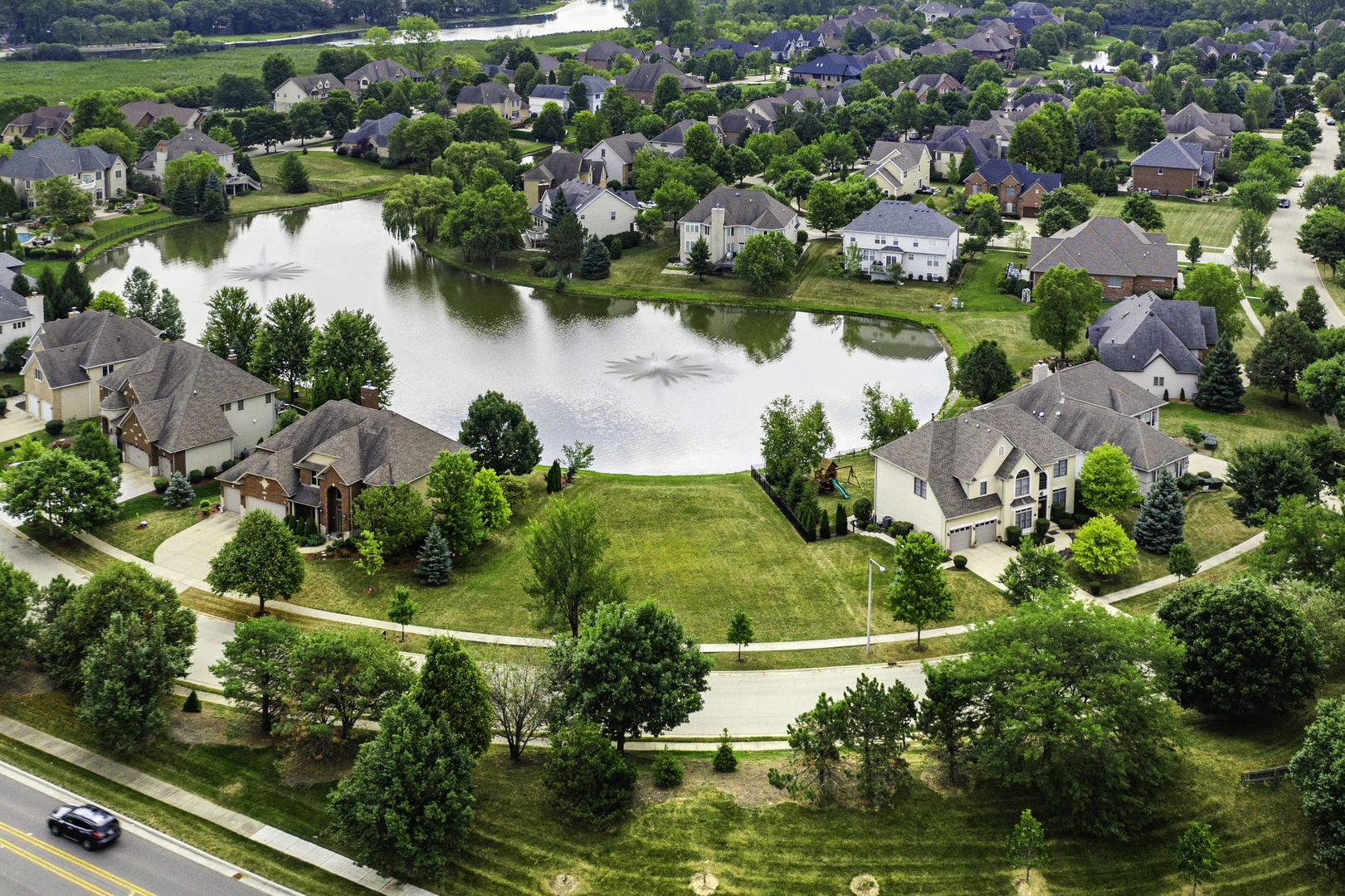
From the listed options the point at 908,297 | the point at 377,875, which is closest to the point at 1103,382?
the point at 908,297

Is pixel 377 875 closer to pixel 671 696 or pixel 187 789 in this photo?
pixel 187 789

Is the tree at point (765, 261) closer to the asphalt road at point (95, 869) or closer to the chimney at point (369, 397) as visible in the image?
the chimney at point (369, 397)

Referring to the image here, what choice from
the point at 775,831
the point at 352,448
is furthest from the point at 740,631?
the point at 352,448

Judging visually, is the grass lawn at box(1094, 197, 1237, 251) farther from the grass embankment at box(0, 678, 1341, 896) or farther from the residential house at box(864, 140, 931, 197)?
the grass embankment at box(0, 678, 1341, 896)

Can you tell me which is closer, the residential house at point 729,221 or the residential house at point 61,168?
the residential house at point 729,221

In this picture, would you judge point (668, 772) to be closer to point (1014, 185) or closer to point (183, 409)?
point (183, 409)

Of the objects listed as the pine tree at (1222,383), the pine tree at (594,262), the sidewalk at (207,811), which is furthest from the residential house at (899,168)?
the sidewalk at (207,811)

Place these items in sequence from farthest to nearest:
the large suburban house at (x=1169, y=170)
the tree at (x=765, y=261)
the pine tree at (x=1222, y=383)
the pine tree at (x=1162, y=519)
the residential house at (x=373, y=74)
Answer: the residential house at (x=373, y=74) → the large suburban house at (x=1169, y=170) → the tree at (x=765, y=261) → the pine tree at (x=1222, y=383) → the pine tree at (x=1162, y=519)

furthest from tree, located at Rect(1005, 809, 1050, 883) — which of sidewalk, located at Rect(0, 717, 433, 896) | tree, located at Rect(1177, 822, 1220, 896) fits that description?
sidewalk, located at Rect(0, 717, 433, 896)
